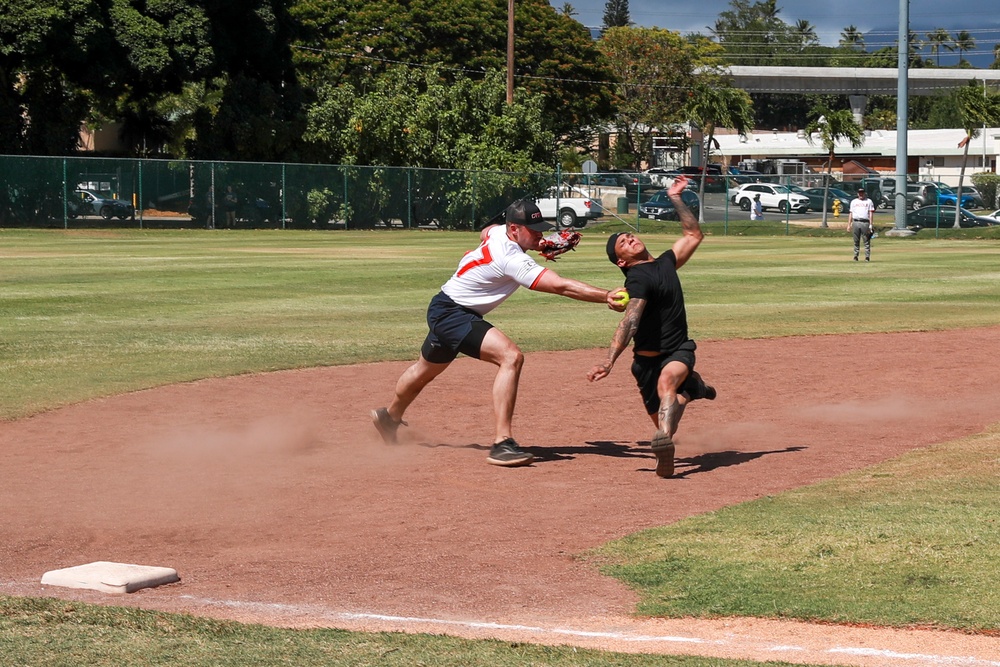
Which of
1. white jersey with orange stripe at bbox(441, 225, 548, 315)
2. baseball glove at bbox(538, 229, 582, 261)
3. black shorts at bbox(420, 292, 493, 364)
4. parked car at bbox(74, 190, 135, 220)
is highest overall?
parked car at bbox(74, 190, 135, 220)

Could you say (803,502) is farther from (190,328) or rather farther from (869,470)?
(190,328)

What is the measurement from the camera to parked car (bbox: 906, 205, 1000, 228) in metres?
49.8

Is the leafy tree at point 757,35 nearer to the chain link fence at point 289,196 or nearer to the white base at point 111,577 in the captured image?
the chain link fence at point 289,196

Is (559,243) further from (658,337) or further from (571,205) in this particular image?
(571,205)

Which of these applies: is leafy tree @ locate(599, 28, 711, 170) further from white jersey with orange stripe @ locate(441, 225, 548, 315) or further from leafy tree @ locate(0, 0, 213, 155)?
white jersey with orange stripe @ locate(441, 225, 548, 315)

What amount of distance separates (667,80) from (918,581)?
3322 inches

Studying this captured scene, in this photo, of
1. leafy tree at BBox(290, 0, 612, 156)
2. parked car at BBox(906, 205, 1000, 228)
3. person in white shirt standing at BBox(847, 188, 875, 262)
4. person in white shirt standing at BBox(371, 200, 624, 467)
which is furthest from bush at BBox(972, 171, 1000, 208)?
person in white shirt standing at BBox(371, 200, 624, 467)

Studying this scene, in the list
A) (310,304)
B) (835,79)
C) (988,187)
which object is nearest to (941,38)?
(835,79)

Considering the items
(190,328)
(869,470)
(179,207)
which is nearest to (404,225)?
(179,207)

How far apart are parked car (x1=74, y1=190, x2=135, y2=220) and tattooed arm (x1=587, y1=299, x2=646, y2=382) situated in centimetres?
3717

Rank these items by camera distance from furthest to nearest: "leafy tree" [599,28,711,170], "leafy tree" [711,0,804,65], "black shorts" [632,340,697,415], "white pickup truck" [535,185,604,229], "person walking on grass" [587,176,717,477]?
"leafy tree" [711,0,804,65] < "leafy tree" [599,28,711,170] < "white pickup truck" [535,185,604,229] < "black shorts" [632,340,697,415] < "person walking on grass" [587,176,717,477]

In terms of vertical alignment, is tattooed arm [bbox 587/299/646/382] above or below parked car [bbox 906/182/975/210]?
below

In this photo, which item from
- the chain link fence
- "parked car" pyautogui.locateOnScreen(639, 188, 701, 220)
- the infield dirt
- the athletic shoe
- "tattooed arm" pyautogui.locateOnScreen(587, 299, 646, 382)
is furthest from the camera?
"parked car" pyautogui.locateOnScreen(639, 188, 701, 220)

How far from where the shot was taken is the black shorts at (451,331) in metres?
9.03
